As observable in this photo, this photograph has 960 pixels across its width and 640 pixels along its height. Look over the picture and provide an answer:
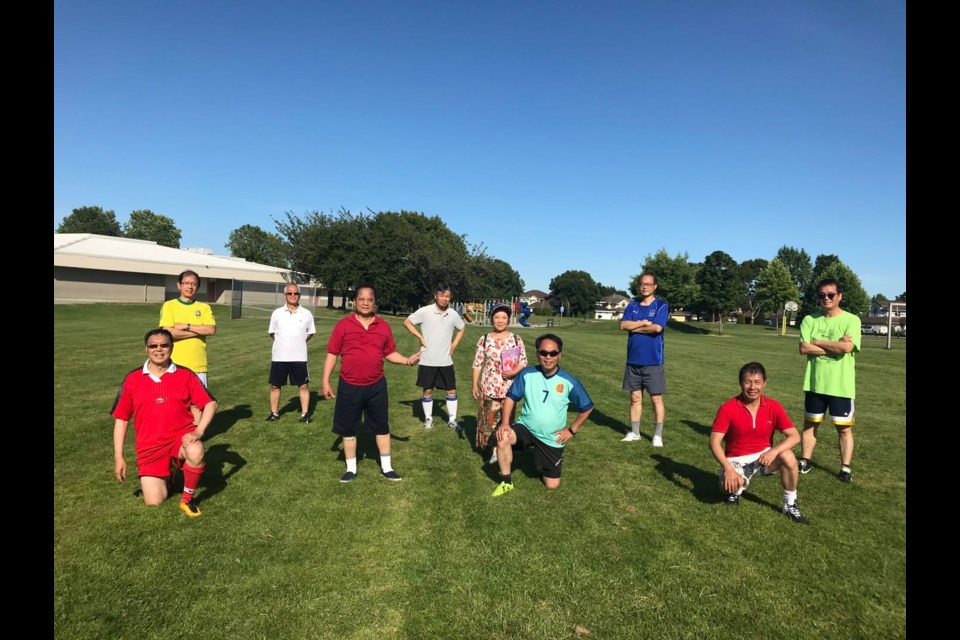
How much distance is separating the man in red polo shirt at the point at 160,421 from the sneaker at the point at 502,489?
9.46 feet

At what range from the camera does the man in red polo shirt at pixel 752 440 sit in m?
4.46

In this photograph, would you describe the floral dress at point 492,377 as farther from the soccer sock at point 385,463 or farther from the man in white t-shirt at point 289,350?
the man in white t-shirt at point 289,350

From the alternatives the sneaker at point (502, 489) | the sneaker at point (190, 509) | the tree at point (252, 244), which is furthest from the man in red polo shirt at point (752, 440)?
the tree at point (252, 244)

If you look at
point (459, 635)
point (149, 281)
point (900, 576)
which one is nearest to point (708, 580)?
point (900, 576)

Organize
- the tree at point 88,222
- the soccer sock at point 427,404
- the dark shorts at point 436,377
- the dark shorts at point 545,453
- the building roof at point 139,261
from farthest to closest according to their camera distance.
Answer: the tree at point 88,222, the building roof at point 139,261, the soccer sock at point 427,404, the dark shorts at point 436,377, the dark shorts at point 545,453

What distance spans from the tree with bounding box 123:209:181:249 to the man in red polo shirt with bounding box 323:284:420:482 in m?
126

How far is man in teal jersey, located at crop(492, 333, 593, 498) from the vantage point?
5.14 m

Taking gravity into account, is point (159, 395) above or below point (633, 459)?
above

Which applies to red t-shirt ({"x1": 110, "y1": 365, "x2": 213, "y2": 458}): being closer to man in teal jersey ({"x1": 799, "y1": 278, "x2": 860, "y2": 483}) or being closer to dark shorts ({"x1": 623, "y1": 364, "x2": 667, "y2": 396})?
dark shorts ({"x1": 623, "y1": 364, "x2": 667, "y2": 396})
